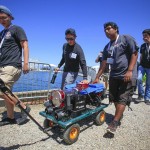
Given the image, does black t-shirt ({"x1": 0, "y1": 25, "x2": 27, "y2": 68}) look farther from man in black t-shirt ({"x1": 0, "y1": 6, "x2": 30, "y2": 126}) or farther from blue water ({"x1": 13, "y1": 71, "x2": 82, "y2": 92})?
blue water ({"x1": 13, "y1": 71, "x2": 82, "y2": 92})

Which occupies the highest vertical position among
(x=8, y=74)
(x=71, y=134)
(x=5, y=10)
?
(x=5, y=10)

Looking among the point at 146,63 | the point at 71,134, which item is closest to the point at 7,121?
the point at 71,134

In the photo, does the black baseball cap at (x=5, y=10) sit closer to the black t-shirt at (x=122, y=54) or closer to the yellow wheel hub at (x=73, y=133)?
the black t-shirt at (x=122, y=54)

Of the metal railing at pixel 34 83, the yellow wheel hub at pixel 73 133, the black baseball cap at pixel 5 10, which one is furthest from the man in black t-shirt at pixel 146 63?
the black baseball cap at pixel 5 10

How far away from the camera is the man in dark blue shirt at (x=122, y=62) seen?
173 inches

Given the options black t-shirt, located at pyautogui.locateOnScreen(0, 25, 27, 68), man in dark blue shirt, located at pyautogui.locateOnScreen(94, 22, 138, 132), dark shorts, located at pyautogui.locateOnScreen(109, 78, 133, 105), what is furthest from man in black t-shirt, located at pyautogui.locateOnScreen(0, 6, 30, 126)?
dark shorts, located at pyautogui.locateOnScreen(109, 78, 133, 105)

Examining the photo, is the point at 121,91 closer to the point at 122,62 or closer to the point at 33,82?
the point at 122,62

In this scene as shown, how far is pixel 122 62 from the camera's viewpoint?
14.9ft

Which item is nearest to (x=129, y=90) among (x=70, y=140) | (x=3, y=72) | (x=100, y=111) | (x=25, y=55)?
(x=100, y=111)

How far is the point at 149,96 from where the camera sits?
7.56 m

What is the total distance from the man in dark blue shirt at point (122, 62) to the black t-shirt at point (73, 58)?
74cm

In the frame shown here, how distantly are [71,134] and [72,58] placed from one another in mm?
2060

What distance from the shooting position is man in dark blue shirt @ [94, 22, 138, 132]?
441 cm

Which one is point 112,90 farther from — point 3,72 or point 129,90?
point 3,72
